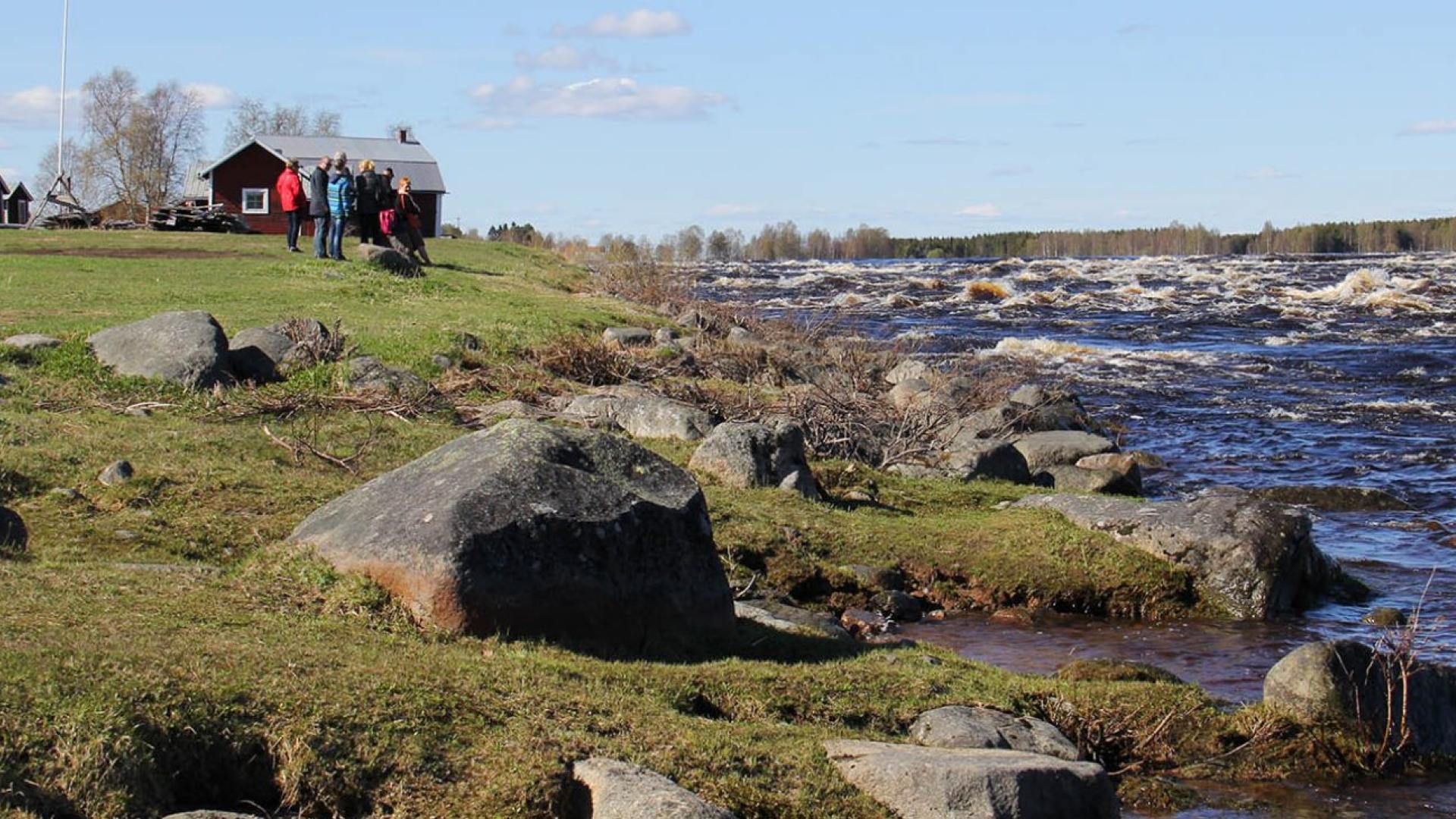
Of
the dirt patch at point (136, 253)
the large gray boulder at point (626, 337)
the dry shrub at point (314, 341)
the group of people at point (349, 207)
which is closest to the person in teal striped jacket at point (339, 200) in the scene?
the group of people at point (349, 207)

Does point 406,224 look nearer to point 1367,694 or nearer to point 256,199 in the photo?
point 1367,694

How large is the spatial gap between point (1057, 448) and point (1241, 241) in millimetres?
107537

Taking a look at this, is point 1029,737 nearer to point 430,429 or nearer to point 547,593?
point 547,593

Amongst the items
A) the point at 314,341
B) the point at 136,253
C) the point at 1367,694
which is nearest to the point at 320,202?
the point at 136,253

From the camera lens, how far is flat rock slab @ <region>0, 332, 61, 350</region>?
16062mm

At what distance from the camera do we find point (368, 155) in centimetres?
5903

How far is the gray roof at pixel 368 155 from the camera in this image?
5738 centimetres

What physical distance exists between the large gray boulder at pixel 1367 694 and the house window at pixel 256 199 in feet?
164

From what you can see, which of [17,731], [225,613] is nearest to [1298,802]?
[225,613]

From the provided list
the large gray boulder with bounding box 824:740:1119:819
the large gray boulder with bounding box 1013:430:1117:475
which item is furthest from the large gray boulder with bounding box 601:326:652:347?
the large gray boulder with bounding box 824:740:1119:819

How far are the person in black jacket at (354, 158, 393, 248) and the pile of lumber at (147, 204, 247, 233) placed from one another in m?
16.0

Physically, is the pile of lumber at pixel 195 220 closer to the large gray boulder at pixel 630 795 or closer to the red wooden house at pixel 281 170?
the red wooden house at pixel 281 170

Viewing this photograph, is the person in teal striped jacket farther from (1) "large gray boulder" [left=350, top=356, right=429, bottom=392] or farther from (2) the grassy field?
(2) the grassy field

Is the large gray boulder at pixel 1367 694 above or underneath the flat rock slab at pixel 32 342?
underneath
